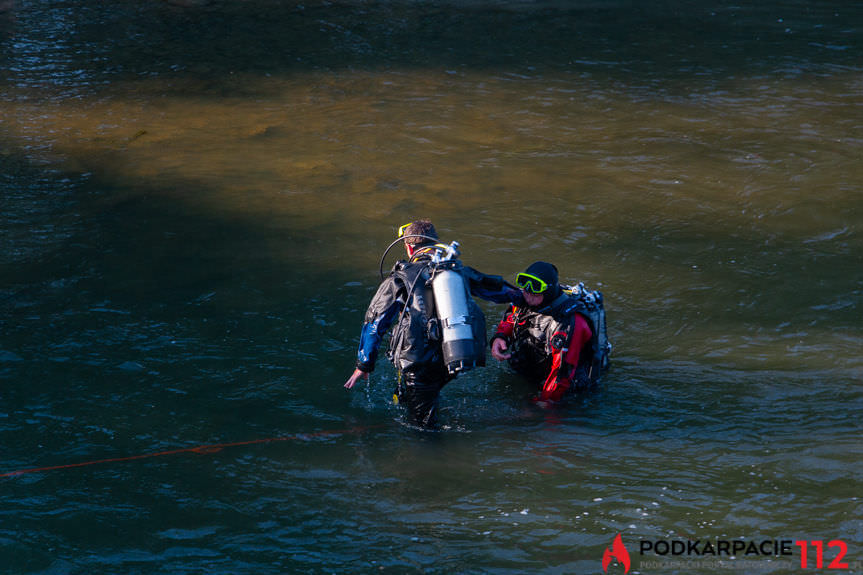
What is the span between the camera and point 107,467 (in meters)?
6.06

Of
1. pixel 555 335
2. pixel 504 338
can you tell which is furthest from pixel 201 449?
pixel 555 335

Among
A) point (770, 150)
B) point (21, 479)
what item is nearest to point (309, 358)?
point (21, 479)

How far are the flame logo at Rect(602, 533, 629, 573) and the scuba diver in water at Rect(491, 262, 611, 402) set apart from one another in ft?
5.64

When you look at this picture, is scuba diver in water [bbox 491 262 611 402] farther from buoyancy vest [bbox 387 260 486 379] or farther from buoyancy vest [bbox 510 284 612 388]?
buoyancy vest [bbox 387 260 486 379]

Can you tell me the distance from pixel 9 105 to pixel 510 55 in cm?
879

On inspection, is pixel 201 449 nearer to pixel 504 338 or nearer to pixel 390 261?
pixel 504 338

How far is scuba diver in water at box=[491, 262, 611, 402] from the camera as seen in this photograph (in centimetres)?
647

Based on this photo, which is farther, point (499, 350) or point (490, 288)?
point (499, 350)

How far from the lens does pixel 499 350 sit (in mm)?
6637

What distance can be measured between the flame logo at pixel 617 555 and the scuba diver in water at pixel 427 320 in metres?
1.41

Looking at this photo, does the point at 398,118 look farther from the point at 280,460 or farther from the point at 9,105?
the point at 280,460

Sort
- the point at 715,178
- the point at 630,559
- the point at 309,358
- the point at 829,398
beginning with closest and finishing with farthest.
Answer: the point at 630,559 → the point at 829,398 → the point at 309,358 → the point at 715,178

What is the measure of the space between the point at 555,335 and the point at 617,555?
1.91 meters

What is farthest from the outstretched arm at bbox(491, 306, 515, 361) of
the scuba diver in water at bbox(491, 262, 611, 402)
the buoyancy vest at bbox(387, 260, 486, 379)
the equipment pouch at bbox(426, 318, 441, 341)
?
the equipment pouch at bbox(426, 318, 441, 341)
